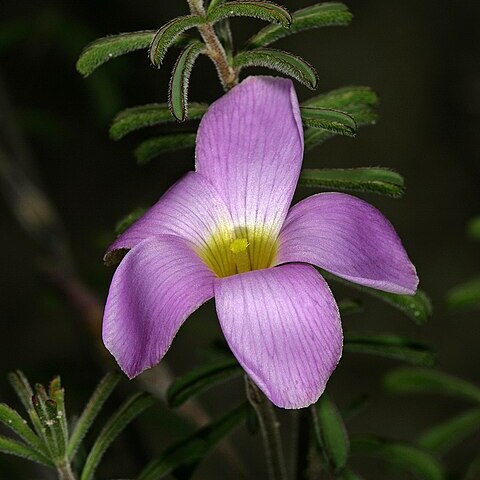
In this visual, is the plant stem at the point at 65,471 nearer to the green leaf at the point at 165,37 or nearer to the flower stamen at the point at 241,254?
the flower stamen at the point at 241,254

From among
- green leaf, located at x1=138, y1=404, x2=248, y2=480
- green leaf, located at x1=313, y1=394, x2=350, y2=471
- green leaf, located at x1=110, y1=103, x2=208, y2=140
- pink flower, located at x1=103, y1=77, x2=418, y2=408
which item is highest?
green leaf, located at x1=110, y1=103, x2=208, y2=140

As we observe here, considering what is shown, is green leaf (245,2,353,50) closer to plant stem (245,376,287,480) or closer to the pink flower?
the pink flower

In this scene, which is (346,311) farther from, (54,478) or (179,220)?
(54,478)

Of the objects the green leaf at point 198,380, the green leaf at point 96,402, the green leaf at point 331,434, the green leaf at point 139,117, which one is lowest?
the green leaf at point 331,434

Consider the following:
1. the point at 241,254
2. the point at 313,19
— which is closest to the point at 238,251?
the point at 241,254

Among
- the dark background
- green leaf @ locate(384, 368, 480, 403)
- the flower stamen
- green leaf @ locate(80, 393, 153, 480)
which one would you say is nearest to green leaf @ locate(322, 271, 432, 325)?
the flower stamen

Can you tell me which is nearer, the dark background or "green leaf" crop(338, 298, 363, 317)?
"green leaf" crop(338, 298, 363, 317)

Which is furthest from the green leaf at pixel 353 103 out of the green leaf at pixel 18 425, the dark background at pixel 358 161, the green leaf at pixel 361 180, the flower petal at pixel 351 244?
the dark background at pixel 358 161
